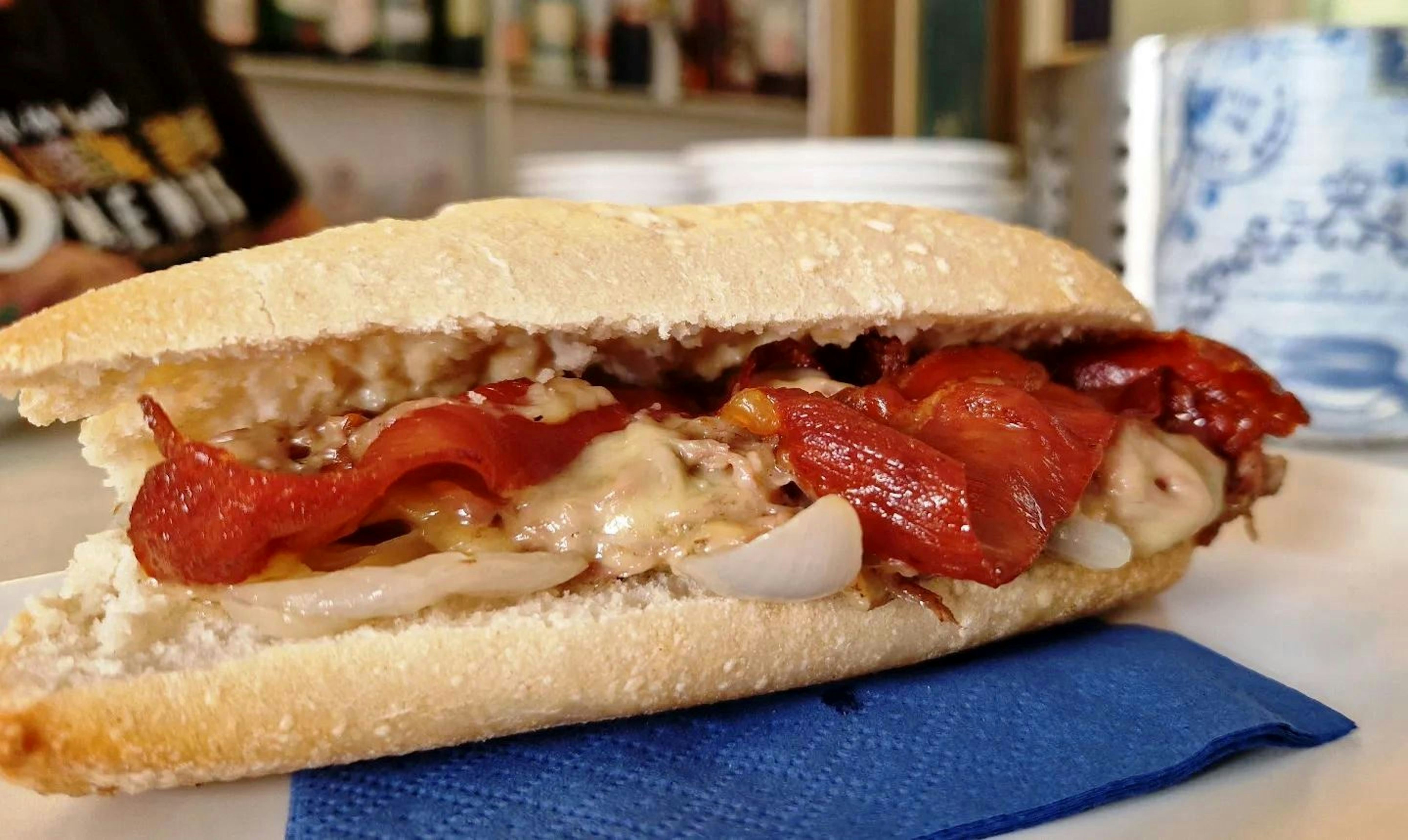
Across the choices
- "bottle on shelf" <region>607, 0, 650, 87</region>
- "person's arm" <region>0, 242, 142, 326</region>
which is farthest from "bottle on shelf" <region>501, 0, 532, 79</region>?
"person's arm" <region>0, 242, 142, 326</region>

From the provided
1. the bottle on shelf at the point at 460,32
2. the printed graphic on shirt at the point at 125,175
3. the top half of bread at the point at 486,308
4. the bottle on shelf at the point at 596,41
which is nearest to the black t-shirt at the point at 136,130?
the printed graphic on shirt at the point at 125,175

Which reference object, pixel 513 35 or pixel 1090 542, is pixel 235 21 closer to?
pixel 513 35

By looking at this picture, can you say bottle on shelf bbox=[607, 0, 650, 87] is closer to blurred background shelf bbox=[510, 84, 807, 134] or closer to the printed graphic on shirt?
blurred background shelf bbox=[510, 84, 807, 134]

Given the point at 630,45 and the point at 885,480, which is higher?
the point at 630,45

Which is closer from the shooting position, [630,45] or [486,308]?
[486,308]

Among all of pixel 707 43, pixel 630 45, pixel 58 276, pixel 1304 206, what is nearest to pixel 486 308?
pixel 1304 206

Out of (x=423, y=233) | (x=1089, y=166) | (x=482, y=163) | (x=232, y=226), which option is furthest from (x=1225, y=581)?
(x=482, y=163)

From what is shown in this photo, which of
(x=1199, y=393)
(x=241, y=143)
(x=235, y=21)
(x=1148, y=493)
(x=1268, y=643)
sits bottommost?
Answer: (x=1268, y=643)
